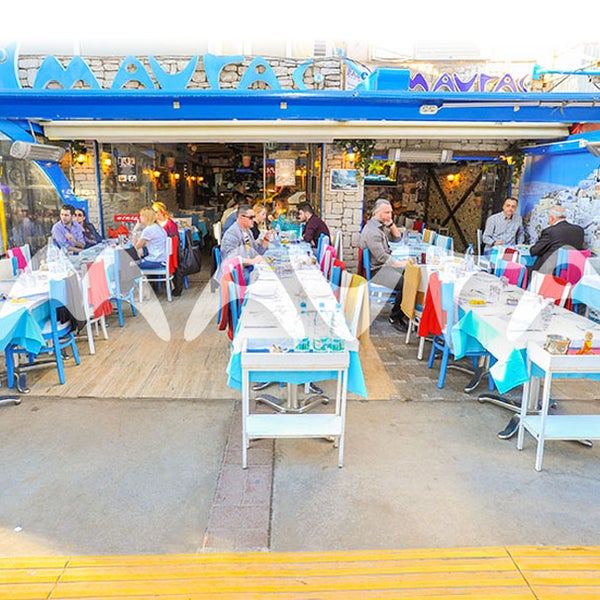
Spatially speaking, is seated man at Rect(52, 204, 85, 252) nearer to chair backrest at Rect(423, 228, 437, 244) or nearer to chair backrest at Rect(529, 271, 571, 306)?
chair backrest at Rect(423, 228, 437, 244)

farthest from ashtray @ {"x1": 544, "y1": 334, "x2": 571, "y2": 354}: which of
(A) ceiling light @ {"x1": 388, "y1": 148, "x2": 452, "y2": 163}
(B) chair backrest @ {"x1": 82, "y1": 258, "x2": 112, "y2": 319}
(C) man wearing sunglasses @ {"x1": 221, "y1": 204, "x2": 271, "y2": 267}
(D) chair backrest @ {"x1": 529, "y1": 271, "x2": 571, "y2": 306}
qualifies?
(A) ceiling light @ {"x1": 388, "y1": 148, "x2": 452, "y2": 163}

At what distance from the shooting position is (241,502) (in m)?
2.94

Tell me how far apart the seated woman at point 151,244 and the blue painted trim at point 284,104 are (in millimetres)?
1476

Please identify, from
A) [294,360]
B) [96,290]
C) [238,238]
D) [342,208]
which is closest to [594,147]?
[342,208]

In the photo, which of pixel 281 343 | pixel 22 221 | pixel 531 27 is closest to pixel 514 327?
pixel 281 343

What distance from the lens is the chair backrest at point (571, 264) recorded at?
256 inches

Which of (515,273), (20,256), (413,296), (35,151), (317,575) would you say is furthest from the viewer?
(35,151)

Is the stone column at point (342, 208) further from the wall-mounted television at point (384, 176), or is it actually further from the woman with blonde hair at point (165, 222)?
the woman with blonde hair at point (165, 222)

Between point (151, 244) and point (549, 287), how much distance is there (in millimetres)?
5467

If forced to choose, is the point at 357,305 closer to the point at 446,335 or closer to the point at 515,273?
the point at 446,335

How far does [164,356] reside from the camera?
5.38 metres

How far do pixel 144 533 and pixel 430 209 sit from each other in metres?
13.4

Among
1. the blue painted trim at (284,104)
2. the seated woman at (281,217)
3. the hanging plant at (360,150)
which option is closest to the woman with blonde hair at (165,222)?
the blue painted trim at (284,104)

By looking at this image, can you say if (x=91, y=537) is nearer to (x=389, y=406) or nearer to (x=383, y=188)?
(x=389, y=406)
